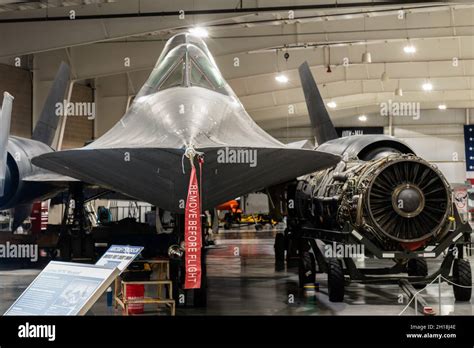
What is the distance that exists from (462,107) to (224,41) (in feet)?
83.9

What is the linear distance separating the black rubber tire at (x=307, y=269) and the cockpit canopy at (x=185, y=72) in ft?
9.30

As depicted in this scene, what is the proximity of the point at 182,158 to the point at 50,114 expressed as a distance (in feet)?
25.8

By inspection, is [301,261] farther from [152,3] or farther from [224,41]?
[224,41]

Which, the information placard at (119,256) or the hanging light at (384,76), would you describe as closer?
the information placard at (119,256)

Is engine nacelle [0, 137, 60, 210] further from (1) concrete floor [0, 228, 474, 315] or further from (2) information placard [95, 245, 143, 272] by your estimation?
(2) information placard [95, 245, 143, 272]

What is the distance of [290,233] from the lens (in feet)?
45.0

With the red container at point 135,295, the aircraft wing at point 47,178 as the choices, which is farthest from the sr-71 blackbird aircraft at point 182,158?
the aircraft wing at point 47,178

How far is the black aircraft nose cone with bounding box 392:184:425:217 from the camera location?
26.5 feet

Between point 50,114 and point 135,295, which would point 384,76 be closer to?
point 50,114

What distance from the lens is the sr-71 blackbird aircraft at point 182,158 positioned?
645cm

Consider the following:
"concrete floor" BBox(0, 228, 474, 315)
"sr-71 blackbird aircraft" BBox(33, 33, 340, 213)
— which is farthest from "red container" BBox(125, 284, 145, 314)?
"sr-71 blackbird aircraft" BBox(33, 33, 340, 213)
